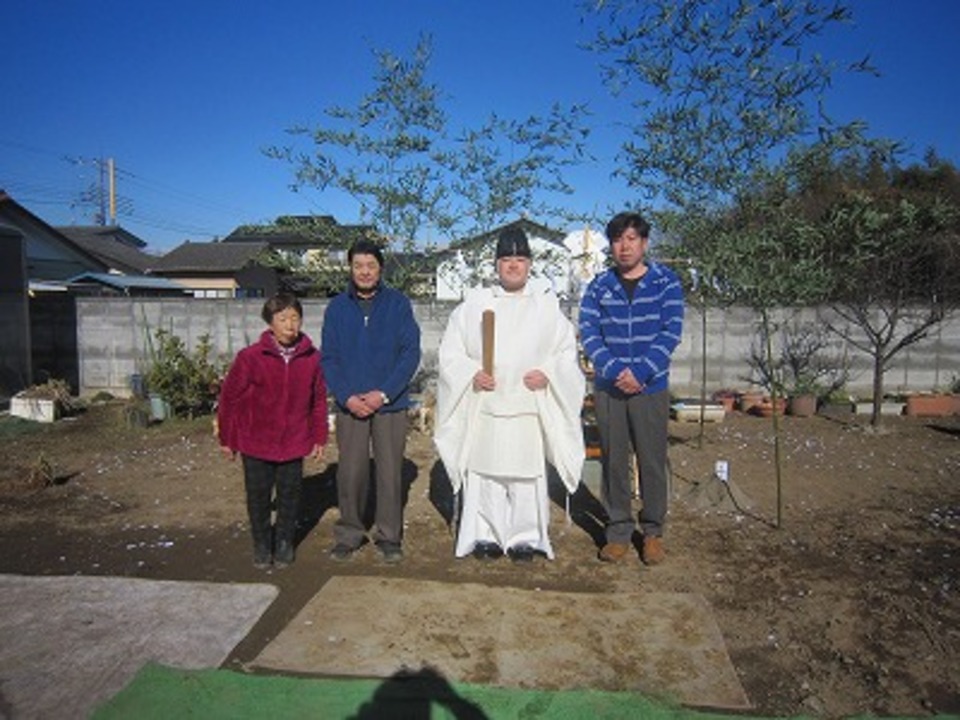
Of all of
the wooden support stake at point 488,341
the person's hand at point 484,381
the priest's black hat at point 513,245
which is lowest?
the person's hand at point 484,381

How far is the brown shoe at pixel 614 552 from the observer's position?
4.05 meters

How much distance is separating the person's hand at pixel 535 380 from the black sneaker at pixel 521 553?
3.37 ft

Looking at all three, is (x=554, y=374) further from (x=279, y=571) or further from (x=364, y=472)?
(x=279, y=571)

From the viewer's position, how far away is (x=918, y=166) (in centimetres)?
1764

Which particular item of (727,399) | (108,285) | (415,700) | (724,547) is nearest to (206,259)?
(108,285)

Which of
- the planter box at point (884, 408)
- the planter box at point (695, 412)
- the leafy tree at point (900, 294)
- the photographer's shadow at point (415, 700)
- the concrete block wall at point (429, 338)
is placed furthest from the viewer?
the concrete block wall at point (429, 338)

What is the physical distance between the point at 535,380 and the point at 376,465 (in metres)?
1.08

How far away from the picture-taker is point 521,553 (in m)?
4.12

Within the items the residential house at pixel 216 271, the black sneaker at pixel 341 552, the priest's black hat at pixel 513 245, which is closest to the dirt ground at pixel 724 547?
the black sneaker at pixel 341 552

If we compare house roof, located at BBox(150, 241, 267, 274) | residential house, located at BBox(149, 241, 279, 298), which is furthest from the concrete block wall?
house roof, located at BBox(150, 241, 267, 274)

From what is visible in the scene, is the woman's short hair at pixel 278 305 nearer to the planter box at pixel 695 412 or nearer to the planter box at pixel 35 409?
the planter box at pixel 695 412

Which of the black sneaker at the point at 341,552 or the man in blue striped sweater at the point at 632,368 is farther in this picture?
the black sneaker at the point at 341,552

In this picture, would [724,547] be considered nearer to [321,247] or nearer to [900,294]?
[321,247]

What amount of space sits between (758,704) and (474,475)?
1.91m
